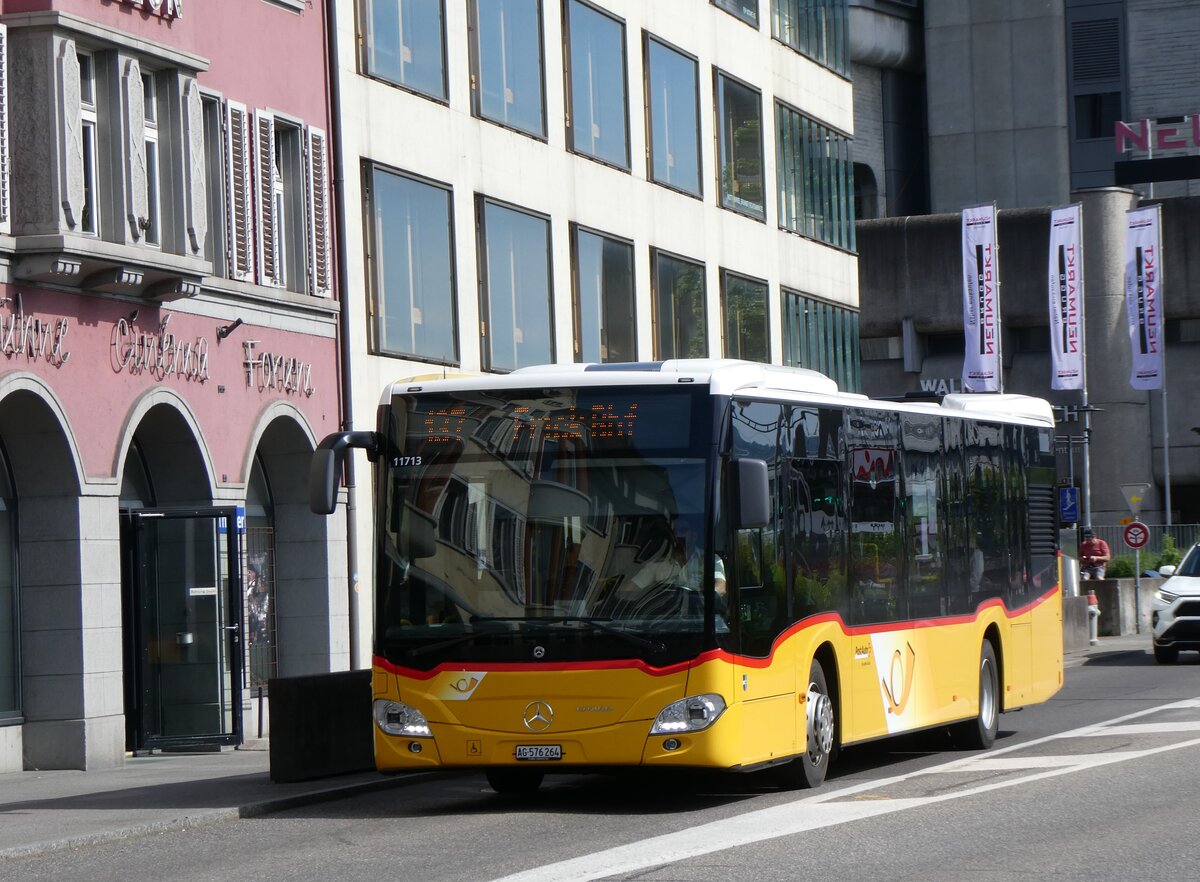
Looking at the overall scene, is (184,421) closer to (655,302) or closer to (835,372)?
(655,302)

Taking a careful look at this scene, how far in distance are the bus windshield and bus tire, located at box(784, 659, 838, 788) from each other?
1797 mm

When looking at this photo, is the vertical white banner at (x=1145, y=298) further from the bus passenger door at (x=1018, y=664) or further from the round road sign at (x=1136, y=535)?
the bus passenger door at (x=1018, y=664)

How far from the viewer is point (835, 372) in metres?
42.8

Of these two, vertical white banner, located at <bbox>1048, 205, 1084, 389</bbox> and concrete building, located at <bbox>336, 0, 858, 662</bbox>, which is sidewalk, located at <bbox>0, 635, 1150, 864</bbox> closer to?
concrete building, located at <bbox>336, 0, 858, 662</bbox>

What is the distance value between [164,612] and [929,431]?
26.6 ft

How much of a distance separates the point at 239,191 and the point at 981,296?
31.5m

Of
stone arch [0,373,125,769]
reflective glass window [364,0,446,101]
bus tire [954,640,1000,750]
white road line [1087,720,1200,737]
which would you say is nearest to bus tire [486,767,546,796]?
bus tire [954,640,1000,750]

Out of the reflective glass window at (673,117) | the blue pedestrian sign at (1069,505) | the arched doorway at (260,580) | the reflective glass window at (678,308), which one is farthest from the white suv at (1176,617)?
the arched doorway at (260,580)

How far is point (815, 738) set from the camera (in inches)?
601

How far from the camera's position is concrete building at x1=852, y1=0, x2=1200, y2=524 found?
6166 cm

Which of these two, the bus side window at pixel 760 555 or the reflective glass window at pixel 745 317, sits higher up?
the reflective glass window at pixel 745 317

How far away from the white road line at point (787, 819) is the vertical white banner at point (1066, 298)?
35114mm

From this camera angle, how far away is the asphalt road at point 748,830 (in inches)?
432

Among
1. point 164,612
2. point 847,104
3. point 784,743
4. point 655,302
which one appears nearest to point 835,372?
point 847,104
